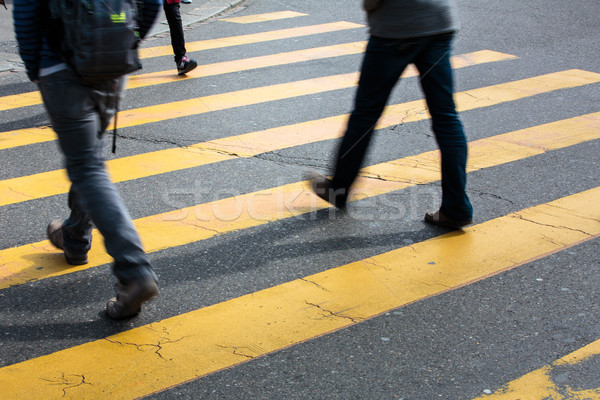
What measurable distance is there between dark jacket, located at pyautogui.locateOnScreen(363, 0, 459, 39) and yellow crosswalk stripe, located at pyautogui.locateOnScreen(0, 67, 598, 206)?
73.0 inches

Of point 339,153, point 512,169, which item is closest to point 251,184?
point 339,153

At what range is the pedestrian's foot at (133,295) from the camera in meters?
3.06

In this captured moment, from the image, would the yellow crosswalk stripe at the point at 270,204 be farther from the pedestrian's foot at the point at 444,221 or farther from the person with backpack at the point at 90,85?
the person with backpack at the point at 90,85

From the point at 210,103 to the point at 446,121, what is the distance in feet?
10.3

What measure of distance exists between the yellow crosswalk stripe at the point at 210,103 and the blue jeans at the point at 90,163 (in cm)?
288

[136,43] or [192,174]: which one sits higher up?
[136,43]

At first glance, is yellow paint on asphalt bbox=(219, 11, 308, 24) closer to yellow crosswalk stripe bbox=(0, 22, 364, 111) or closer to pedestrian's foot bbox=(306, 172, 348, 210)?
yellow crosswalk stripe bbox=(0, 22, 364, 111)

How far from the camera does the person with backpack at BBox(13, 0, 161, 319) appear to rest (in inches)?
114

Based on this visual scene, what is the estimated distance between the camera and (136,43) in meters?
3.06

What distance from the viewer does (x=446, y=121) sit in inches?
159

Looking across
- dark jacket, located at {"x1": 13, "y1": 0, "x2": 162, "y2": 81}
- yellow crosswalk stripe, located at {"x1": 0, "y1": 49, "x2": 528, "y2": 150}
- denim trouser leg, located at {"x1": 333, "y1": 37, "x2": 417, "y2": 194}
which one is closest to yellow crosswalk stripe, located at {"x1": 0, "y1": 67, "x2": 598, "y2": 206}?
yellow crosswalk stripe, located at {"x1": 0, "y1": 49, "x2": 528, "y2": 150}

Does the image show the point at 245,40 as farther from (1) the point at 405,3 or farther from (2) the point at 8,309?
(2) the point at 8,309

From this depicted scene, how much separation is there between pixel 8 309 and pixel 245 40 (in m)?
6.33

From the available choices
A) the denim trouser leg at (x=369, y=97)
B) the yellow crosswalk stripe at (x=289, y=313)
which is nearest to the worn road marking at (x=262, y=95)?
the denim trouser leg at (x=369, y=97)
